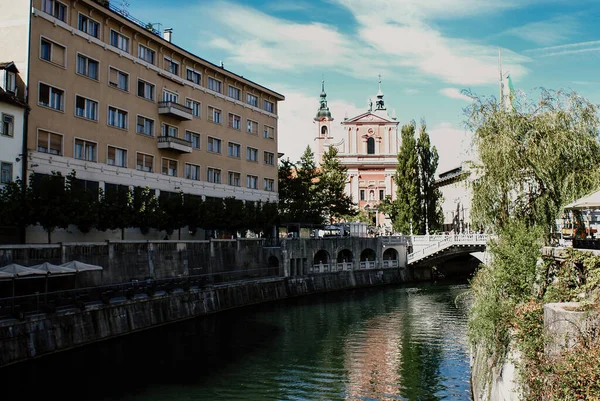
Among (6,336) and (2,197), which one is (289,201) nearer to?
(2,197)

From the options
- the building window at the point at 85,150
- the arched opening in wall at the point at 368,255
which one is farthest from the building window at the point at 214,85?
the arched opening in wall at the point at 368,255

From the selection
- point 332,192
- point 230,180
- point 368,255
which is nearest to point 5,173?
point 230,180

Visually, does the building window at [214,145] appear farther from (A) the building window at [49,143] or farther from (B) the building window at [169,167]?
(A) the building window at [49,143]

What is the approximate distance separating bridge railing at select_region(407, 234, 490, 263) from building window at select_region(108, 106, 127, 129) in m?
39.5

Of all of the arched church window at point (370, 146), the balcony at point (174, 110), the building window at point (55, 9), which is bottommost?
the balcony at point (174, 110)

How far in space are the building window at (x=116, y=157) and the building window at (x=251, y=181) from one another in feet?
59.8

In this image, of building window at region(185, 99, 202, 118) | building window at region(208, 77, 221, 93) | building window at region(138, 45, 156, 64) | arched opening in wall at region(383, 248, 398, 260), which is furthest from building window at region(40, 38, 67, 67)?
arched opening in wall at region(383, 248, 398, 260)

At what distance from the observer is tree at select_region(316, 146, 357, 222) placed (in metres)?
81.6

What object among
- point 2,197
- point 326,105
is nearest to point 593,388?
point 2,197

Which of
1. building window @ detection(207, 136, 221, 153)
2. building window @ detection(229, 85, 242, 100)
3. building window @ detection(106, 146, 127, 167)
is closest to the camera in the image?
building window @ detection(106, 146, 127, 167)

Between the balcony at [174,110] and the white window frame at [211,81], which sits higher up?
the white window frame at [211,81]

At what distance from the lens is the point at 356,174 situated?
385 ft

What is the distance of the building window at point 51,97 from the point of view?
40.5m

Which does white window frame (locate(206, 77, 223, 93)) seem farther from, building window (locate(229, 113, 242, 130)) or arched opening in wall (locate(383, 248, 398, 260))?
arched opening in wall (locate(383, 248, 398, 260))
